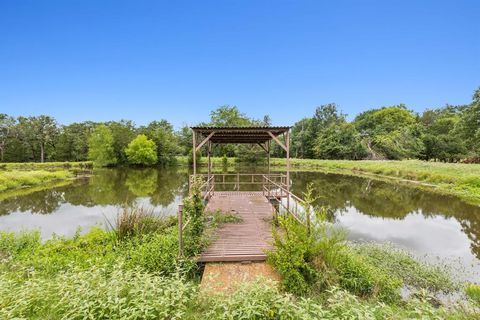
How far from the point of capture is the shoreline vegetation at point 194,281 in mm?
3176

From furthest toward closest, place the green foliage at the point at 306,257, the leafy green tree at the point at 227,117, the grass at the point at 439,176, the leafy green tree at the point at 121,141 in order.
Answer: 1. the leafy green tree at the point at 227,117
2. the leafy green tree at the point at 121,141
3. the grass at the point at 439,176
4. the green foliage at the point at 306,257

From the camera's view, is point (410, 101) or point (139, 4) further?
point (410, 101)

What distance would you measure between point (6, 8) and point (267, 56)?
31.5 m

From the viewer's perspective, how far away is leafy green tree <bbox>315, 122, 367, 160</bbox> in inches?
1945

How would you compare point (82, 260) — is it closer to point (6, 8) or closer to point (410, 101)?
point (6, 8)

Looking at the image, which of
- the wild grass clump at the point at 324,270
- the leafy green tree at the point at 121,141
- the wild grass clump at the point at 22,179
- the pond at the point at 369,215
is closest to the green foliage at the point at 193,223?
the wild grass clump at the point at 324,270

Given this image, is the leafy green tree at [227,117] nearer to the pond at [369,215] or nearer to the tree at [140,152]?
the tree at [140,152]

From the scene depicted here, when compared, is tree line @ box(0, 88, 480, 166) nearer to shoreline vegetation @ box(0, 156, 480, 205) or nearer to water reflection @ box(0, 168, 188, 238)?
shoreline vegetation @ box(0, 156, 480, 205)

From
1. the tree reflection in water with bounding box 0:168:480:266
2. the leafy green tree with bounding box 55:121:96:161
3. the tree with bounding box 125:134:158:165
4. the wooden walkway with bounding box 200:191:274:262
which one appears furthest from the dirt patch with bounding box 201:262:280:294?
the leafy green tree with bounding box 55:121:96:161

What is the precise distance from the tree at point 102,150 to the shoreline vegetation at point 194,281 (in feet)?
145

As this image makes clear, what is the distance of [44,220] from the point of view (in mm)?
11656

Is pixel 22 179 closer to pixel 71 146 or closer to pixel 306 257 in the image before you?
pixel 306 257

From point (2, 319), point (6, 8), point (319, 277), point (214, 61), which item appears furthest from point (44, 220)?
point (214, 61)

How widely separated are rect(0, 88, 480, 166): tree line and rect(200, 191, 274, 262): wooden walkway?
37.2 metres
